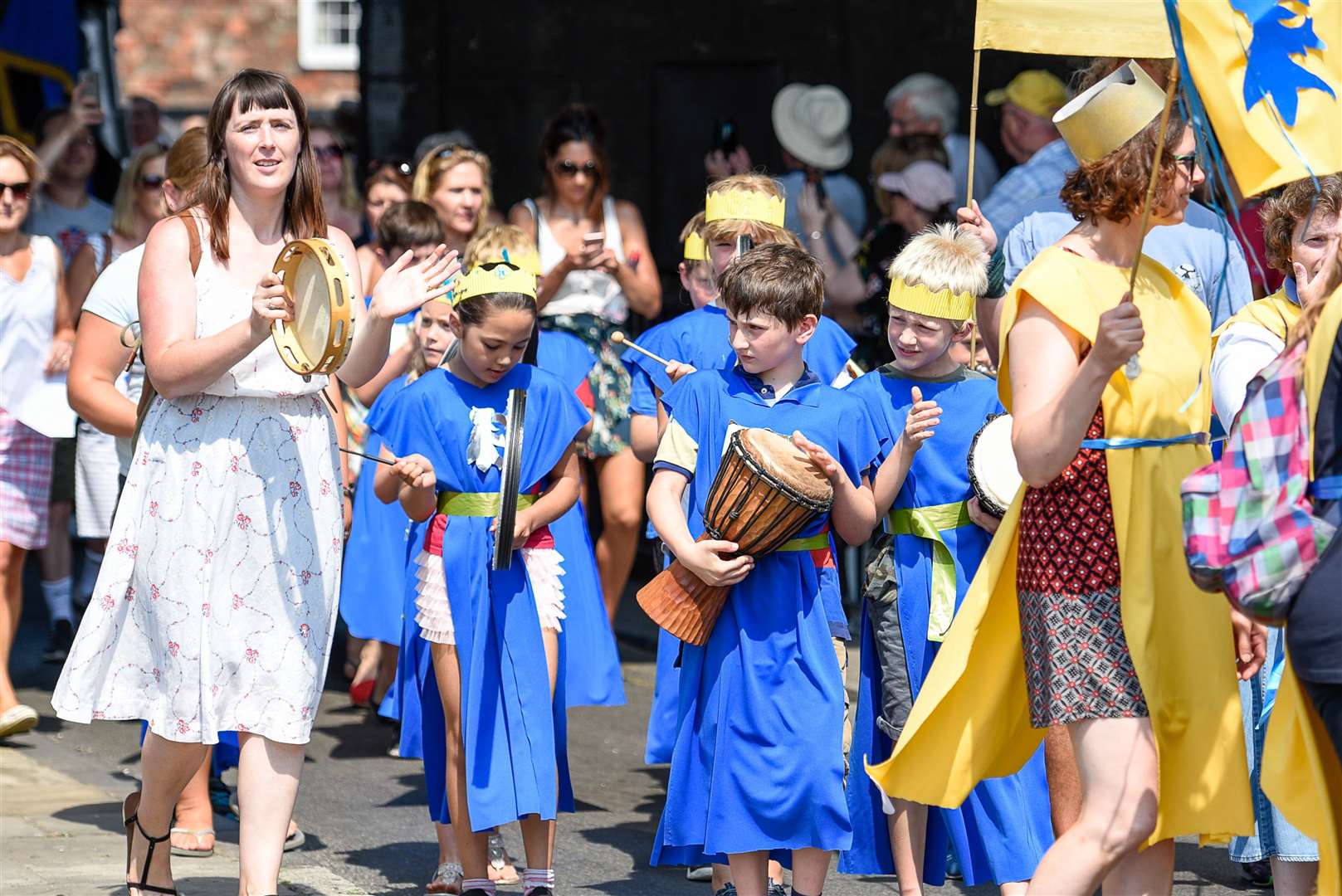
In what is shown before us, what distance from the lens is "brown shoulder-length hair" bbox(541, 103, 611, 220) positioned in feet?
27.5

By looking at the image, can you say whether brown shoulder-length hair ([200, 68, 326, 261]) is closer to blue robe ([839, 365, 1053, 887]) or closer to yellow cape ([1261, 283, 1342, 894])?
blue robe ([839, 365, 1053, 887])

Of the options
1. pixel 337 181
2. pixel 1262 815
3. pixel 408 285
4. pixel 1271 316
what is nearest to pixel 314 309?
pixel 408 285

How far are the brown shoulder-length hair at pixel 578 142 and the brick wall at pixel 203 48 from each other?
26639 mm

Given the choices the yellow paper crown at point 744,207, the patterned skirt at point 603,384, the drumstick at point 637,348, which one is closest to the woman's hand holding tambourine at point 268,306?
the drumstick at point 637,348

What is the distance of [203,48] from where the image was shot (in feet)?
114

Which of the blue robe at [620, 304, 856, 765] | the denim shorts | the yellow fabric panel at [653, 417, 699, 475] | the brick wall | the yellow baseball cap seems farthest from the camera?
the brick wall

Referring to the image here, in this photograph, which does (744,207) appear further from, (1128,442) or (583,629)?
(1128,442)

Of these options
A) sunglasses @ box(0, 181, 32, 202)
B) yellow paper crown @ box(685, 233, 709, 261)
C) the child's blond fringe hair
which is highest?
sunglasses @ box(0, 181, 32, 202)

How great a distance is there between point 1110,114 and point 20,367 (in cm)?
501

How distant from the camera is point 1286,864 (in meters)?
4.85

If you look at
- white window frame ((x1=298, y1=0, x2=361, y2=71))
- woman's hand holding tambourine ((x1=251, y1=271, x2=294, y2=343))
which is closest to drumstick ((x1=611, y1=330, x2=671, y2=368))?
woman's hand holding tambourine ((x1=251, y1=271, x2=294, y2=343))

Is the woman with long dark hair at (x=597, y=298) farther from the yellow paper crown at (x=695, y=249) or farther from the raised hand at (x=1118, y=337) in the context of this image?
the raised hand at (x=1118, y=337)

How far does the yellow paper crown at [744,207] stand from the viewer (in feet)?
20.8

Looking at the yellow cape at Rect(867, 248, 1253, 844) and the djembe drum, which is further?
the djembe drum
